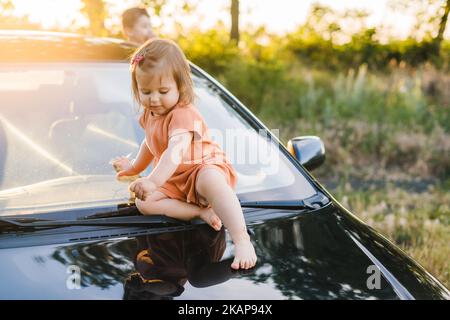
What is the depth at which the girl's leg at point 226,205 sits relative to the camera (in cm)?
184

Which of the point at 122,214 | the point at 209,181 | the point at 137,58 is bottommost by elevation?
the point at 122,214

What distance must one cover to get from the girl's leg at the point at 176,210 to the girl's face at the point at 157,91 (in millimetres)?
289

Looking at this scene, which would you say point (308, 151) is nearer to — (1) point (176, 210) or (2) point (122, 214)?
(1) point (176, 210)

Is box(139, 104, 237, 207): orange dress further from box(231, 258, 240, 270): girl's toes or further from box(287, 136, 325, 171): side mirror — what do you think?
box(287, 136, 325, 171): side mirror

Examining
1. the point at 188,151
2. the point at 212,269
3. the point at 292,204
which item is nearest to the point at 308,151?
the point at 292,204

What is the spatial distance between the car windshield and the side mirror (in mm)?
132

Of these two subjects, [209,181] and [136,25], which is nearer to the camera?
[209,181]

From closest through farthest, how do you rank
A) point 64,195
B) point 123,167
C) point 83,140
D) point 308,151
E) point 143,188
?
point 143,188 → point 64,195 → point 123,167 → point 83,140 → point 308,151

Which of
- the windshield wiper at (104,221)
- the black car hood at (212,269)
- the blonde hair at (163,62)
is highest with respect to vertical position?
the blonde hair at (163,62)

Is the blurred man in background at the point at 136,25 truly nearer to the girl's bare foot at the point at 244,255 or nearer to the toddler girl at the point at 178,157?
the toddler girl at the point at 178,157

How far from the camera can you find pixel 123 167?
2225 mm

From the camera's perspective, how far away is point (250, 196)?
7.15ft

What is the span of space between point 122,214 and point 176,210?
176mm

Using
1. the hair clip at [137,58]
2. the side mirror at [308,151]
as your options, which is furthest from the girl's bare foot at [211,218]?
the side mirror at [308,151]
